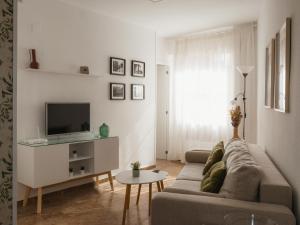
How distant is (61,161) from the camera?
3.86 meters

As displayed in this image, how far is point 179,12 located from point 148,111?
2.13 meters

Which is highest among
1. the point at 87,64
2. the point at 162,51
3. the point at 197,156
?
the point at 162,51

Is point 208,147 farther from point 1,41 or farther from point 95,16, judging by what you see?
point 1,41

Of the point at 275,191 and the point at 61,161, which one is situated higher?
the point at 275,191

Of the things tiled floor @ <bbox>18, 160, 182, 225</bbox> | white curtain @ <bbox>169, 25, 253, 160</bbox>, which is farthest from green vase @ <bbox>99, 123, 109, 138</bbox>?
white curtain @ <bbox>169, 25, 253, 160</bbox>

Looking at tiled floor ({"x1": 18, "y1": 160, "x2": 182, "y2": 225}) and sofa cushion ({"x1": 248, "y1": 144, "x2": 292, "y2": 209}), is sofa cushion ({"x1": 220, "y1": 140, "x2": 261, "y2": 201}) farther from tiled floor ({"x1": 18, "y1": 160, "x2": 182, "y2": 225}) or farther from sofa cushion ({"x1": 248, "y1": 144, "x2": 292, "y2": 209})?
tiled floor ({"x1": 18, "y1": 160, "x2": 182, "y2": 225})

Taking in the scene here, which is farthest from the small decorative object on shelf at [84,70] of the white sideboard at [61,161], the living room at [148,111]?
the white sideboard at [61,161]

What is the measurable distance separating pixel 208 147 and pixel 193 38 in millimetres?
2351

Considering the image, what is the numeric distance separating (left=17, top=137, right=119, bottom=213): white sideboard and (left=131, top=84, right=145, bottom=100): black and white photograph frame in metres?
1.22

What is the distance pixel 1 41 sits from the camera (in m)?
0.92

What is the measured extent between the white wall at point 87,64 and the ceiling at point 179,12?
257mm

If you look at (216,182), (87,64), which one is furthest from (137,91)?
(216,182)

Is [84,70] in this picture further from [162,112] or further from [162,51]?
[162,112]

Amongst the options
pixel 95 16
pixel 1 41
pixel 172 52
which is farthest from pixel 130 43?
pixel 1 41
